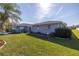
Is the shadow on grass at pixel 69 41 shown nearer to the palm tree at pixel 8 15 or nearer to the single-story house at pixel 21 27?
the single-story house at pixel 21 27

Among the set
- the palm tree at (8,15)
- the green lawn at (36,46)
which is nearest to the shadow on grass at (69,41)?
the green lawn at (36,46)

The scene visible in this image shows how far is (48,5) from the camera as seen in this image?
3580 millimetres

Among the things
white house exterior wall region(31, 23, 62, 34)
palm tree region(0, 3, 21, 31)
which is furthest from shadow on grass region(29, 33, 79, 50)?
palm tree region(0, 3, 21, 31)

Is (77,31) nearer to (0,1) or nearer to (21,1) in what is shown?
(21,1)

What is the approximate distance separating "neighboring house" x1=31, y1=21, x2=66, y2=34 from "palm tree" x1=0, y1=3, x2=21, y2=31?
0.24m

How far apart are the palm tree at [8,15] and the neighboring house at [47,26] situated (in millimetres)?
242

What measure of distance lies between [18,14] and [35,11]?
222mm

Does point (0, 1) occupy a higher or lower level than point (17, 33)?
higher

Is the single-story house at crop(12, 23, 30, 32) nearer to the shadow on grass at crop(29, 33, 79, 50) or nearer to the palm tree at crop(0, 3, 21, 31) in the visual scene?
the palm tree at crop(0, 3, 21, 31)

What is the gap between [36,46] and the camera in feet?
11.8

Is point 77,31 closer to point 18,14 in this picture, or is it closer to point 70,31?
point 70,31

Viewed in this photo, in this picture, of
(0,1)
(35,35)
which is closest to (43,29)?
(35,35)

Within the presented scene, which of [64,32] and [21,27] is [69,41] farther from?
[21,27]

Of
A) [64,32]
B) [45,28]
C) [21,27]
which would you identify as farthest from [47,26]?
[21,27]
